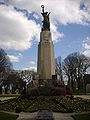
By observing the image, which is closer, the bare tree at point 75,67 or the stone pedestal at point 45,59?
the stone pedestal at point 45,59

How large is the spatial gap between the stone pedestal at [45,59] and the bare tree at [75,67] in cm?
3470

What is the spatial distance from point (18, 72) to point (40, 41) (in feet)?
155

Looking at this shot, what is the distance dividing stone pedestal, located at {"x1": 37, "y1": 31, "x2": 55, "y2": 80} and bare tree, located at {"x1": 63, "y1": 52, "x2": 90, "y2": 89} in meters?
34.7

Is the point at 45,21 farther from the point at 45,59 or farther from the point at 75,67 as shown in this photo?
the point at 75,67

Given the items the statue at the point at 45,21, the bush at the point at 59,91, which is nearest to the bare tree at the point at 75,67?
the statue at the point at 45,21

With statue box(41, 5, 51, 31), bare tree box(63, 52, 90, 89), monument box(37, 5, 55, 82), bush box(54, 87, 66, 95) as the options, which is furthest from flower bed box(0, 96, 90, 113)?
bare tree box(63, 52, 90, 89)

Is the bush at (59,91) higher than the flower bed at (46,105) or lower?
higher

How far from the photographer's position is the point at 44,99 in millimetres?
23062

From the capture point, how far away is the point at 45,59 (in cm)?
2967

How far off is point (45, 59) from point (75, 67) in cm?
3575

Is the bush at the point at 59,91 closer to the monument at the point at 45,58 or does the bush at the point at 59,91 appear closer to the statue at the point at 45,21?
the monument at the point at 45,58

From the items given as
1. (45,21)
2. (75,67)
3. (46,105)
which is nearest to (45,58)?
(45,21)

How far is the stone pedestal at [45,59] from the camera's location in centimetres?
2919

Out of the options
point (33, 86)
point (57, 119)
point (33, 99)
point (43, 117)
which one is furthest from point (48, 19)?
point (43, 117)
